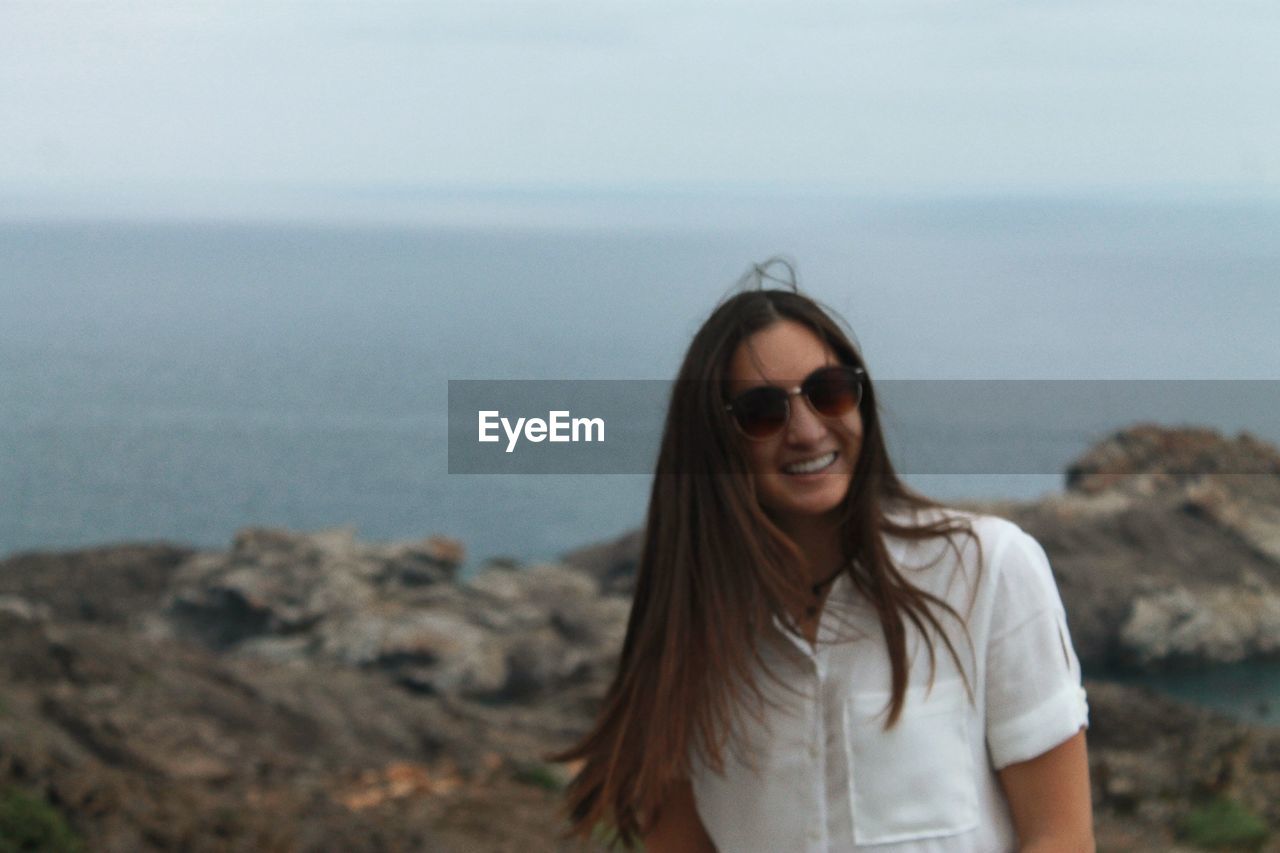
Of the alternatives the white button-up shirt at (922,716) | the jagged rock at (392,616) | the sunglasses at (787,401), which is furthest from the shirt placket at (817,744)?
the jagged rock at (392,616)

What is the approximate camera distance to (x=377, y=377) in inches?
870

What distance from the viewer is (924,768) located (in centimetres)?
207

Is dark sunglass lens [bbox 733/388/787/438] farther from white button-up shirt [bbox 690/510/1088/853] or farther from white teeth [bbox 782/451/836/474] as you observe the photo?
white button-up shirt [bbox 690/510/1088/853]

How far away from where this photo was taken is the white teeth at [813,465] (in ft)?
7.15

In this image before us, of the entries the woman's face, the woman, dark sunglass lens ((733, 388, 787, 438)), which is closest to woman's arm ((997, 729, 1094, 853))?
the woman

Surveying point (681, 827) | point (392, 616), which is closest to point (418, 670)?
point (392, 616)

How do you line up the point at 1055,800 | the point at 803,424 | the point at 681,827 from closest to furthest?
1. the point at 1055,800
2. the point at 803,424
3. the point at 681,827

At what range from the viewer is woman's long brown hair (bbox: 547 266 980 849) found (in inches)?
85.7

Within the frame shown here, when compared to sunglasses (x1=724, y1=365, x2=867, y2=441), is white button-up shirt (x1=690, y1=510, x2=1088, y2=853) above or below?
below

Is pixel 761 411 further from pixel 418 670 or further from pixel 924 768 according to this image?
pixel 418 670

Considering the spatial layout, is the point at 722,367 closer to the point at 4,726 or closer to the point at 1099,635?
the point at 4,726

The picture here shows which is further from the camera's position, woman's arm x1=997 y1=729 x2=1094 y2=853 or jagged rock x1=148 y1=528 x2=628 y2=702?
jagged rock x1=148 y1=528 x2=628 y2=702

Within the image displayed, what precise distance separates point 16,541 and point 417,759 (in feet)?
23.2

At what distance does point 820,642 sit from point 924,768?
23 centimetres
